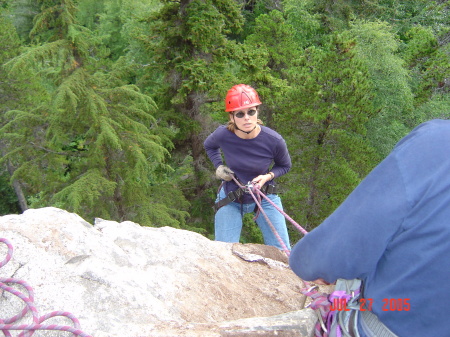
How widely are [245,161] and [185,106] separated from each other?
6223 millimetres

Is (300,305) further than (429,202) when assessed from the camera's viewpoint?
Yes

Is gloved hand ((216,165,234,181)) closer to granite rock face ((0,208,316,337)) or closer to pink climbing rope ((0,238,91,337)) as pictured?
granite rock face ((0,208,316,337))

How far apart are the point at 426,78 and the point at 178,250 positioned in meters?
15.8

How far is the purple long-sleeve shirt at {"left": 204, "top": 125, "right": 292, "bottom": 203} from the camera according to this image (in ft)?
13.2

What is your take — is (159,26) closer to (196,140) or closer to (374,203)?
(196,140)

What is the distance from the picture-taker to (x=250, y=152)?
4.06 meters

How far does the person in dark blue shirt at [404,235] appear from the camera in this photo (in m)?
1.16

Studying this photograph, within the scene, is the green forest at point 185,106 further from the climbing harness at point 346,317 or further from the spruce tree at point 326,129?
the climbing harness at point 346,317

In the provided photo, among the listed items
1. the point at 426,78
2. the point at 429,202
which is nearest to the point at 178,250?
the point at 429,202

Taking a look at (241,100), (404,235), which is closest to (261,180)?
(241,100)

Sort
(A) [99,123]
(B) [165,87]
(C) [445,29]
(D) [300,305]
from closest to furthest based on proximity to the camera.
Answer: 1. (D) [300,305]
2. (A) [99,123]
3. (B) [165,87]
4. (C) [445,29]

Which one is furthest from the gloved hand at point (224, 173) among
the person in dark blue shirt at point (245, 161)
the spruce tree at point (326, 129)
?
the spruce tree at point (326, 129)

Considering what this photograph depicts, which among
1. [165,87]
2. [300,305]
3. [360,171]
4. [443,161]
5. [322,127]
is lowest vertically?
[360,171]

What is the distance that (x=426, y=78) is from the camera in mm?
15375
